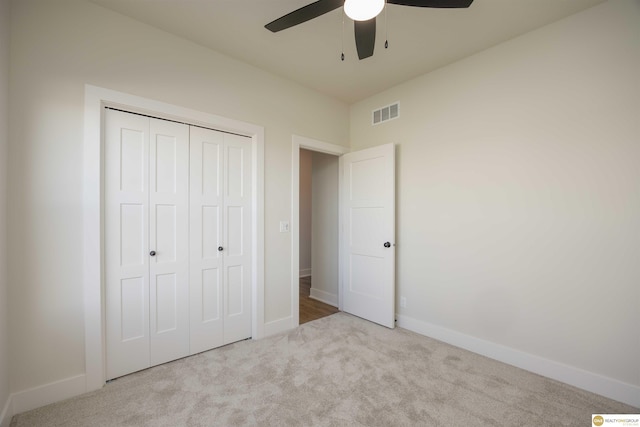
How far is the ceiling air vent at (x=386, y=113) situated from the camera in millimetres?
3301

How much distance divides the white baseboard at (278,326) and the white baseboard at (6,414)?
181 cm

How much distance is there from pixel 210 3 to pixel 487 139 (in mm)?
2617

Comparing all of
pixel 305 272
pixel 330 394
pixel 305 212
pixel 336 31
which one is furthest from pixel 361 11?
pixel 305 272

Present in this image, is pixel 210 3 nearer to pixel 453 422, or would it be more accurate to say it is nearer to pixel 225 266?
pixel 225 266

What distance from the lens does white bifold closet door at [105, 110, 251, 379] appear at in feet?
7.04

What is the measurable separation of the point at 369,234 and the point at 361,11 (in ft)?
7.88

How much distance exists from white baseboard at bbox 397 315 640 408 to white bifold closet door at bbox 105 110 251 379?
2.04 metres

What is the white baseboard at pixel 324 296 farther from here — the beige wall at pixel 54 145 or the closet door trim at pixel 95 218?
the beige wall at pixel 54 145

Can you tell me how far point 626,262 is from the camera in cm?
193

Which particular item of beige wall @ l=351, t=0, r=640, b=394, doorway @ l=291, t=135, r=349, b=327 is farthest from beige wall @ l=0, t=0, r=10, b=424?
beige wall @ l=351, t=0, r=640, b=394

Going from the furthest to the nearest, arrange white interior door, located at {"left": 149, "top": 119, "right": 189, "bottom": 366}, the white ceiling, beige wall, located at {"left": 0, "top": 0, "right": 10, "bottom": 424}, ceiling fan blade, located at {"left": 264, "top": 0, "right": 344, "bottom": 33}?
white interior door, located at {"left": 149, "top": 119, "right": 189, "bottom": 366}
the white ceiling
beige wall, located at {"left": 0, "top": 0, "right": 10, "bottom": 424}
ceiling fan blade, located at {"left": 264, "top": 0, "right": 344, "bottom": 33}

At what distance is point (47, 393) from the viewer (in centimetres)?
185

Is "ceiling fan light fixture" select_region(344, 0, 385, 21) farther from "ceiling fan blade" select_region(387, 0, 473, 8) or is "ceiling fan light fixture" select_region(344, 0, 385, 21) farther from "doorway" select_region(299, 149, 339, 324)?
"doorway" select_region(299, 149, 339, 324)

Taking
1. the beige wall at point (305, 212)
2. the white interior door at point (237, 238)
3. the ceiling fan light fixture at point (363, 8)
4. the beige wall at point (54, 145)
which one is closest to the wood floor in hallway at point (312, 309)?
the white interior door at point (237, 238)
